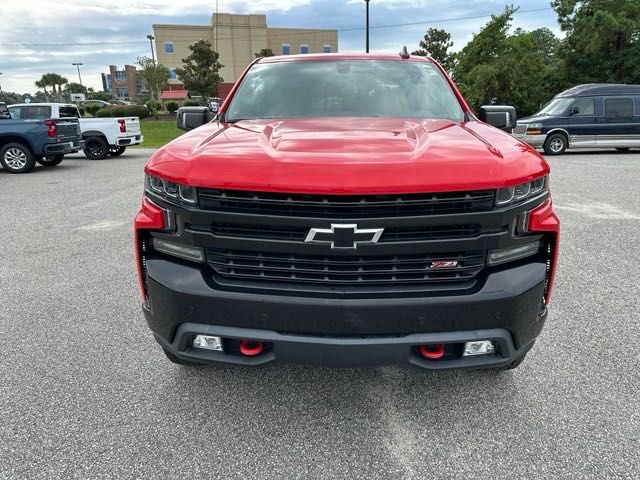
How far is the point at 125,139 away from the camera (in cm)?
1511

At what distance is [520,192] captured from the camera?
1974 millimetres

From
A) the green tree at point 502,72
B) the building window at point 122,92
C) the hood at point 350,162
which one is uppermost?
the building window at point 122,92

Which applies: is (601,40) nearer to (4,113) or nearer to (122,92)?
(4,113)

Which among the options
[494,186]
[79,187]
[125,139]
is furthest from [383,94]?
[125,139]

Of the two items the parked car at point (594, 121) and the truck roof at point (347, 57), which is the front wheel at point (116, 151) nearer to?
the parked car at point (594, 121)

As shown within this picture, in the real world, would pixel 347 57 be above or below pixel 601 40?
below

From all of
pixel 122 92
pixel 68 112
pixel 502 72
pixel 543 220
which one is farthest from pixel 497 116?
pixel 122 92

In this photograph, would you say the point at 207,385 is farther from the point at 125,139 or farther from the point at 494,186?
the point at 125,139

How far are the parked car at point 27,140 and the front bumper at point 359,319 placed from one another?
38.8ft

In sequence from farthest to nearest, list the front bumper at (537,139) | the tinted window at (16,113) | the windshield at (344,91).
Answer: the front bumper at (537,139)
the tinted window at (16,113)
the windshield at (344,91)

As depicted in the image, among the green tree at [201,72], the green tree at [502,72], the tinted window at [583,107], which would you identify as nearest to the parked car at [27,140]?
the tinted window at [583,107]

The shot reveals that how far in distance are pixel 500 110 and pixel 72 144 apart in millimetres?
12235

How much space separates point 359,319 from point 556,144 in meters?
14.2

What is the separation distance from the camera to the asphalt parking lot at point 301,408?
6.93 feet
